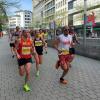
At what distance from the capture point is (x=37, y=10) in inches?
6786

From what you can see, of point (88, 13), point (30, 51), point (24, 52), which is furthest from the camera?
point (88, 13)

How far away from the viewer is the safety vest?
351 inches

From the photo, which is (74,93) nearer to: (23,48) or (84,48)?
(23,48)

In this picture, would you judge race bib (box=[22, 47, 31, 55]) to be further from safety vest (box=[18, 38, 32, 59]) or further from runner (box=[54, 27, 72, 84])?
runner (box=[54, 27, 72, 84])

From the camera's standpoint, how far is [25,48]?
8938 millimetres

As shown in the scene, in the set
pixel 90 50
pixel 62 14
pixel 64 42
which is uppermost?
pixel 62 14

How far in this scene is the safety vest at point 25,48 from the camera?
890 cm

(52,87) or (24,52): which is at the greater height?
(24,52)

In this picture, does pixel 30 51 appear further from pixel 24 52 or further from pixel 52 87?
pixel 52 87

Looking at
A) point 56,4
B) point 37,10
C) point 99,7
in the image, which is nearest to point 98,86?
point 99,7

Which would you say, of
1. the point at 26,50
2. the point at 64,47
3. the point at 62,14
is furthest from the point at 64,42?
the point at 62,14

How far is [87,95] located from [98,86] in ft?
4.20

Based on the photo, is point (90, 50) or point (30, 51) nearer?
point (30, 51)

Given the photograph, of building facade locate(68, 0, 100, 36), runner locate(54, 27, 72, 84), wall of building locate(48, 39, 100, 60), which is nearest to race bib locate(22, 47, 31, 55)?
runner locate(54, 27, 72, 84)
